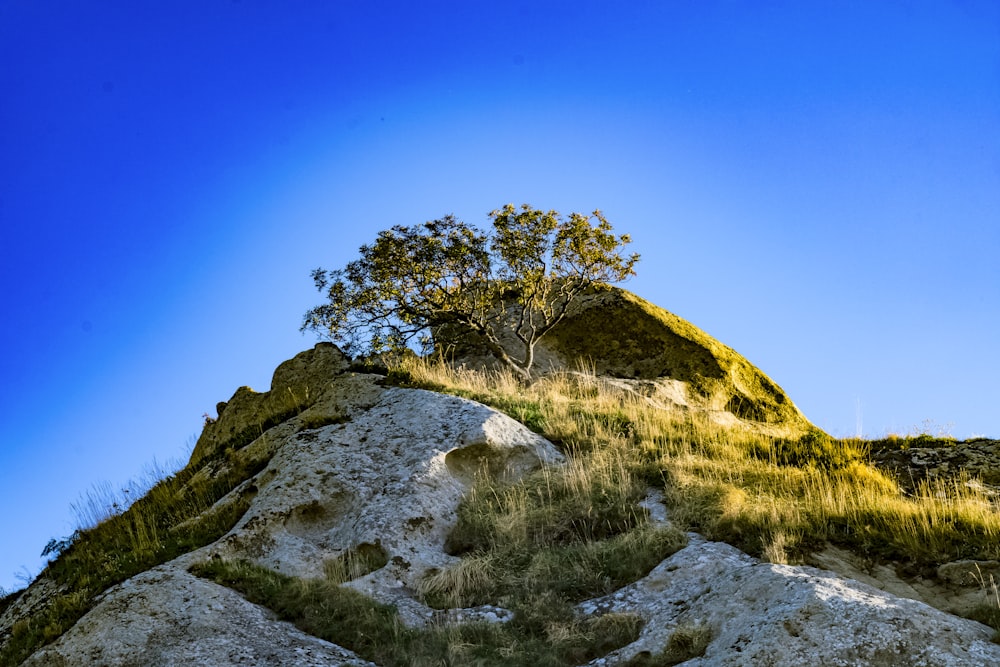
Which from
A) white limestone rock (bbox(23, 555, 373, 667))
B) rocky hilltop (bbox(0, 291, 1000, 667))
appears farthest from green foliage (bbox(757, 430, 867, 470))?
white limestone rock (bbox(23, 555, 373, 667))

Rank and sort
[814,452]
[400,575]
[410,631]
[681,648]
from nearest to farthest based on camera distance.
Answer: [681,648]
[410,631]
[400,575]
[814,452]

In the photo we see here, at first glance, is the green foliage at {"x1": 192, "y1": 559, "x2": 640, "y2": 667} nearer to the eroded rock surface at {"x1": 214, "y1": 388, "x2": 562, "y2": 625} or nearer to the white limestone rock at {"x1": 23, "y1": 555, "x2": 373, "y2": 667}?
the white limestone rock at {"x1": 23, "y1": 555, "x2": 373, "y2": 667}

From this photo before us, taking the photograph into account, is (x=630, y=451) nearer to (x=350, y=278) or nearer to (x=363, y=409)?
(x=363, y=409)

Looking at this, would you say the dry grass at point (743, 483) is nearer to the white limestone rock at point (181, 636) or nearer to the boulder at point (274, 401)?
the boulder at point (274, 401)

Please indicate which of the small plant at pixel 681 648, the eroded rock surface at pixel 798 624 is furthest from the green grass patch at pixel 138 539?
the small plant at pixel 681 648

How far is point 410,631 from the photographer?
31.6ft

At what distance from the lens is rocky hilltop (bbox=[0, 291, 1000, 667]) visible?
777 centimetres

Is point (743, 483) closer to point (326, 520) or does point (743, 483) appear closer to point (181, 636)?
point (326, 520)

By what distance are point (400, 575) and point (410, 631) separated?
139 cm

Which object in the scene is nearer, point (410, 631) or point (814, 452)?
point (410, 631)

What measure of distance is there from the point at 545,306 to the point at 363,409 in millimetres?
9095

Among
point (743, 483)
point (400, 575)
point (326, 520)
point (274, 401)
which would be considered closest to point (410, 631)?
point (400, 575)

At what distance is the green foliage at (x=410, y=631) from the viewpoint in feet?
28.9

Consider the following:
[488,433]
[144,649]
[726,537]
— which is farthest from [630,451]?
[144,649]
